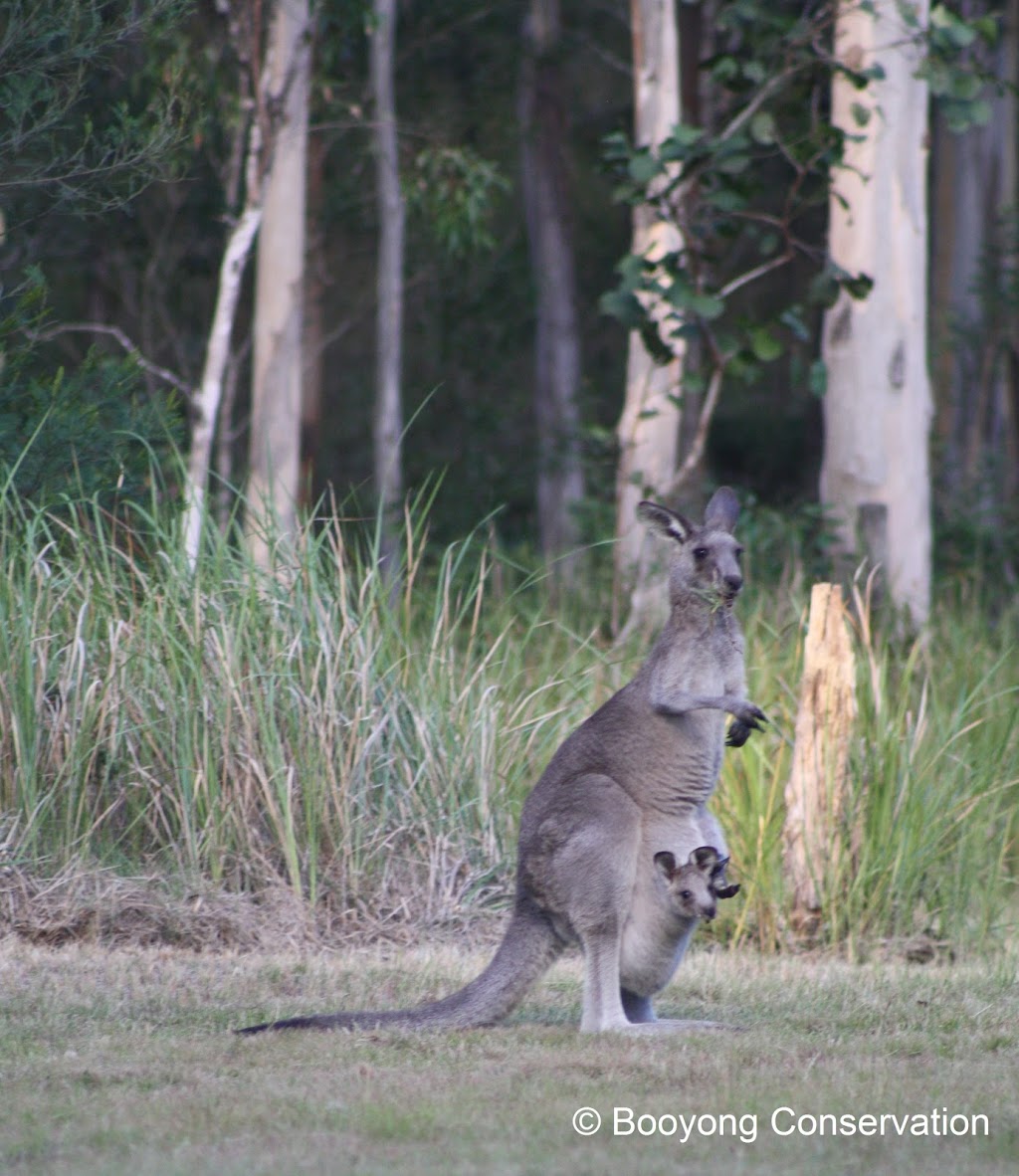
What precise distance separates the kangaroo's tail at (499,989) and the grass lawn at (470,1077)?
61 millimetres

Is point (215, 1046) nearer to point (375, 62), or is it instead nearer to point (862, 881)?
point (862, 881)

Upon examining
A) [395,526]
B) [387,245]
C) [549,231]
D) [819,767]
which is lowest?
[819,767]

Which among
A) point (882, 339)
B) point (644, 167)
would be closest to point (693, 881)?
point (644, 167)

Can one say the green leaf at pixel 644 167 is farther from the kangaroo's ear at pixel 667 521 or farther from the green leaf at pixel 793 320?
the kangaroo's ear at pixel 667 521

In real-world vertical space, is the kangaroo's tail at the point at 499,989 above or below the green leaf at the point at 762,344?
below

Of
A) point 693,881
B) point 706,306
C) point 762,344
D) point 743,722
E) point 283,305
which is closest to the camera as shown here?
point 693,881

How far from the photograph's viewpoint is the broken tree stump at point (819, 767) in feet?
24.0

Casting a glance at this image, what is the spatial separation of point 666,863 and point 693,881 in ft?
0.32

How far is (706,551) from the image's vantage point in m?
5.59

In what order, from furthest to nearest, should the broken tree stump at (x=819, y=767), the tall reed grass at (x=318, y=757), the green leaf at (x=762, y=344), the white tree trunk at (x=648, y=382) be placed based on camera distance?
the white tree trunk at (x=648, y=382) < the green leaf at (x=762, y=344) < the broken tree stump at (x=819, y=767) < the tall reed grass at (x=318, y=757)

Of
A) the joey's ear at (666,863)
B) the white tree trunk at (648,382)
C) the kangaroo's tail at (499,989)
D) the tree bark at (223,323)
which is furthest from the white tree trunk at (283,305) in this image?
the joey's ear at (666,863)

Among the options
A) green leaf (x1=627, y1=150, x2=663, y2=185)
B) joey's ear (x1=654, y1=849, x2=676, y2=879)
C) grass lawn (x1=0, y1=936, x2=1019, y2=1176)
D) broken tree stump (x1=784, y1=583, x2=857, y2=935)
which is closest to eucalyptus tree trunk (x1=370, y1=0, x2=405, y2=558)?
green leaf (x1=627, y1=150, x2=663, y2=185)

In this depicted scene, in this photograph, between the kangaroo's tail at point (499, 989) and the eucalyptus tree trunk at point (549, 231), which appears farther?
the eucalyptus tree trunk at point (549, 231)

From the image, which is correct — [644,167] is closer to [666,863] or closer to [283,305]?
[283,305]
